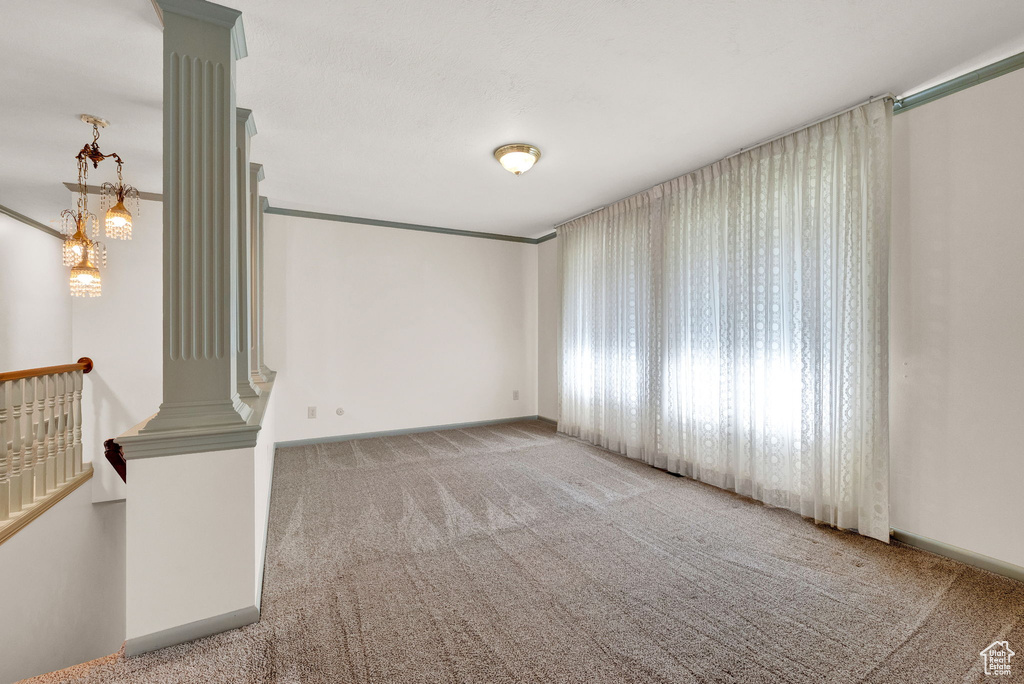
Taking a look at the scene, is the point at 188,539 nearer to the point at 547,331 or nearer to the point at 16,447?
the point at 16,447

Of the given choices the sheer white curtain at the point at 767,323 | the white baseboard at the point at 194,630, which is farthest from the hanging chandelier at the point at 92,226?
the sheer white curtain at the point at 767,323

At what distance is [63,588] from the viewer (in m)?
3.03

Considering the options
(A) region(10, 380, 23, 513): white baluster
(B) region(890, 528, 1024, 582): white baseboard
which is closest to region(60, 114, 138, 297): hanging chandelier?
(A) region(10, 380, 23, 513): white baluster

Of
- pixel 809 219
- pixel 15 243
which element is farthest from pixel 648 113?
pixel 15 243

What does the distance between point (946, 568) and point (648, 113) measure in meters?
2.98

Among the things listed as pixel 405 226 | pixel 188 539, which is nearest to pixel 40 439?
pixel 188 539

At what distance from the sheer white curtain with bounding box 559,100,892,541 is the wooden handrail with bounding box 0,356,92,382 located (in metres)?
4.50

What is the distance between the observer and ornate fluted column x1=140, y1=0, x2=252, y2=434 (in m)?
1.81

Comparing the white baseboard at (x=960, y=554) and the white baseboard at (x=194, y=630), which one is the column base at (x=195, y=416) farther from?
the white baseboard at (x=960, y=554)

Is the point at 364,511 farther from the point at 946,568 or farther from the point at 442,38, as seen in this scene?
the point at 946,568

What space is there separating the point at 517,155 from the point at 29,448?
3835mm

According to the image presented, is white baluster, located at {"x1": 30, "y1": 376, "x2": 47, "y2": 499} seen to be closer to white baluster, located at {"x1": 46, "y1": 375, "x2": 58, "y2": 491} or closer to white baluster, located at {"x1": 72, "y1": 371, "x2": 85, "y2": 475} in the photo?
white baluster, located at {"x1": 46, "y1": 375, "x2": 58, "y2": 491}

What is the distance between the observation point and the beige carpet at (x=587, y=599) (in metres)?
1.63

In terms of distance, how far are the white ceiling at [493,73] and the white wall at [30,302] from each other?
1.36 metres
